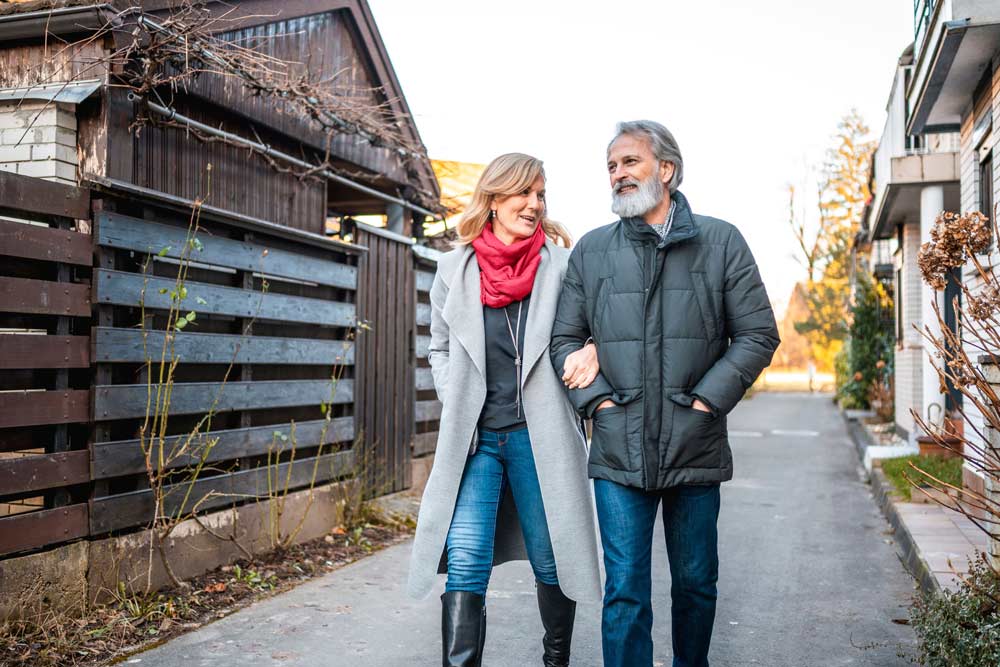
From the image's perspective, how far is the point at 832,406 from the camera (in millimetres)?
29359

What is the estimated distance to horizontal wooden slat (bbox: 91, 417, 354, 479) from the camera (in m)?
4.84

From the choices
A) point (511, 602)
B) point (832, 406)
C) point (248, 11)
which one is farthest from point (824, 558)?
point (832, 406)

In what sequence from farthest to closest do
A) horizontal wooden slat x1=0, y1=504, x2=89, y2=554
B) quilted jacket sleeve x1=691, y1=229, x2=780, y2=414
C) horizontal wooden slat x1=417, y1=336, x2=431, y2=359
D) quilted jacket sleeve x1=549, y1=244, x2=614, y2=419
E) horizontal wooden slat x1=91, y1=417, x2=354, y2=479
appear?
1. horizontal wooden slat x1=417, y1=336, x2=431, y2=359
2. horizontal wooden slat x1=91, y1=417, x2=354, y2=479
3. horizontal wooden slat x1=0, y1=504, x2=89, y2=554
4. quilted jacket sleeve x1=549, y1=244, x2=614, y2=419
5. quilted jacket sleeve x1=691, y1=229, x2=780, y2=414

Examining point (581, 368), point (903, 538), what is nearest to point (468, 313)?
point (581, 368)

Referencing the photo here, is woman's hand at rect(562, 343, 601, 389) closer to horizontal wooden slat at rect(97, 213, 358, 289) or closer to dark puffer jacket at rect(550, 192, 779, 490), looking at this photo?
dark puffer jacket at rect(550, 192, 779, 490)

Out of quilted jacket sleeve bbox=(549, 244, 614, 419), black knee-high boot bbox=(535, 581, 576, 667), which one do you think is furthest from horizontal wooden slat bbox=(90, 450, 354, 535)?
quilted jacket sleeve bbox=(549, 244, 614, 419)

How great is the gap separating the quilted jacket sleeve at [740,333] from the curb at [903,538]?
2.25m

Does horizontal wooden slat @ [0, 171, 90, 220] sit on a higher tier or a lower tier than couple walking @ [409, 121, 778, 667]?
higher

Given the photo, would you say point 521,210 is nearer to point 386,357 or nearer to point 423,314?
point 386,357

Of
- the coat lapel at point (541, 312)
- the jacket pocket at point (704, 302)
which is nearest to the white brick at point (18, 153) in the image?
the coat lapel at point (541, 312)

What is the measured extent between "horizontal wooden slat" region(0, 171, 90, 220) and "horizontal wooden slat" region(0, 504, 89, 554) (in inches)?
56.1

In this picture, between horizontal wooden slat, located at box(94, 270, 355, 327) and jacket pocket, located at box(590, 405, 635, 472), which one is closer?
jacket pocket, located at box(590, 405, 635, 472)

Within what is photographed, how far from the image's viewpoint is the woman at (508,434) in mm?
3484

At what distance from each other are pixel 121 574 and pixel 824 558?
4.78 metres
